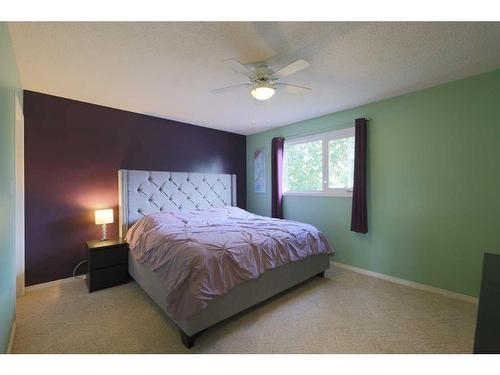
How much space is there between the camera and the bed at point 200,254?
180cm

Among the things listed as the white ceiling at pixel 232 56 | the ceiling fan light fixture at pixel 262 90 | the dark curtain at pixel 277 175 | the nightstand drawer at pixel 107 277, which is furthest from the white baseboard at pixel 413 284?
the nightstand drawer at pixel 107 277

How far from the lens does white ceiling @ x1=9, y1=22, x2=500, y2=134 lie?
64.7 inches

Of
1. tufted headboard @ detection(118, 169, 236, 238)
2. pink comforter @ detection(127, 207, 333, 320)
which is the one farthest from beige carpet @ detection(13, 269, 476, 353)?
tufted headboard @ detection(118, 169, 236, 238)

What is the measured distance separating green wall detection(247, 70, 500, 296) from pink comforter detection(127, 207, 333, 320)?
0.84m

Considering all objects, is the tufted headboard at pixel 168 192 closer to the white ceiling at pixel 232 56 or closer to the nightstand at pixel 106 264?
the nightstand at pixel 106 264

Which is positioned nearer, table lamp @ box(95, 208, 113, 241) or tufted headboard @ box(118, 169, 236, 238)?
table lamp @ box(95, 208, 113, 241)

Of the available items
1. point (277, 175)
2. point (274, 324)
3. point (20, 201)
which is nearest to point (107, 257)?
point (20, 201)

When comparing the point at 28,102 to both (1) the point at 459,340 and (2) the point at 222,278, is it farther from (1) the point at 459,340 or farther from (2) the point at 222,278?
(1) the point at 459,340

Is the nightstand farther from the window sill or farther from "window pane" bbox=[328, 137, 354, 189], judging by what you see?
"window pane" bbox=[328, 137, 354, 189]

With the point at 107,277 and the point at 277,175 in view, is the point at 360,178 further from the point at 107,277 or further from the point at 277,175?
the point at 107,277
